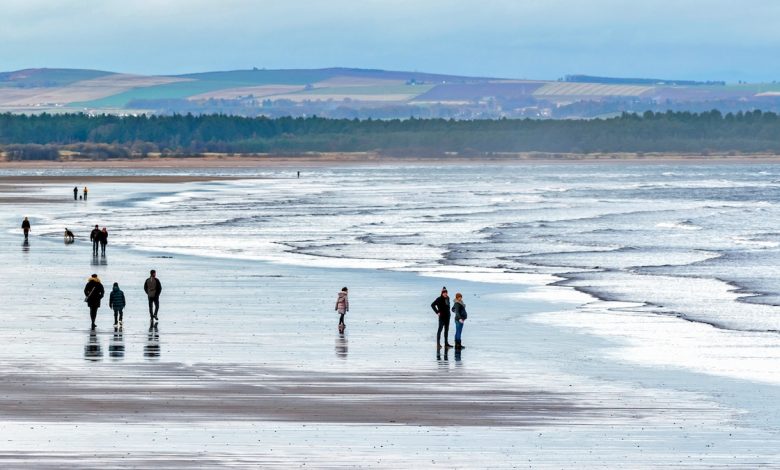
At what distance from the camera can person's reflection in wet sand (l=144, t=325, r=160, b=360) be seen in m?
28.5

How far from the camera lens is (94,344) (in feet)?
98.1

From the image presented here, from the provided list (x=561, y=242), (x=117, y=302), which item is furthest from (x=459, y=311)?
(x=561, y=242)

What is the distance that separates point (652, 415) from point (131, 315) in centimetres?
1593

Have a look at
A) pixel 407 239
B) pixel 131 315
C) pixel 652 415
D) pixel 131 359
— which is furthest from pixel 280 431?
pixel 407 239

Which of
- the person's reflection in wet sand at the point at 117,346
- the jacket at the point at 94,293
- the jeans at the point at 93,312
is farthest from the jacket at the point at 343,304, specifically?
the jeans at the point at 93,312

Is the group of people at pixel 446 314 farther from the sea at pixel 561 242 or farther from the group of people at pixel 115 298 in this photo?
the group of people at pixel 115 298

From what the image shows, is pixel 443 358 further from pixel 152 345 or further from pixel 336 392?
pixel 152 345

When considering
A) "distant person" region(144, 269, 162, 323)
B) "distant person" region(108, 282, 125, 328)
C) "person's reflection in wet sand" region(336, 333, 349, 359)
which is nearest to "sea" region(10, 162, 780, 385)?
"person's reflection in wet sand" region(336, 333, 349, 359)

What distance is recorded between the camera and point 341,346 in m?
30.3

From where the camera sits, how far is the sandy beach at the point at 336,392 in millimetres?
19766

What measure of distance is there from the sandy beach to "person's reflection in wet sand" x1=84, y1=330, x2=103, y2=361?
0.04 meters

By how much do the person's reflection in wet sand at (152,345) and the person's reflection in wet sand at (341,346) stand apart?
333cm

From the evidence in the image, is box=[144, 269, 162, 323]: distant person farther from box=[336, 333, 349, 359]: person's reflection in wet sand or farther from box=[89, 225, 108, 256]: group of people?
box=[89, 225, 108, 256]: group of people

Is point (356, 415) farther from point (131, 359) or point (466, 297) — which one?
point (466, 297)
